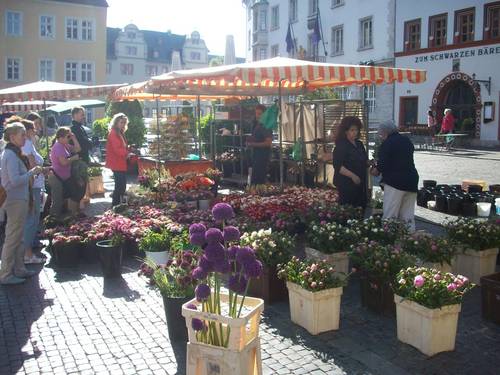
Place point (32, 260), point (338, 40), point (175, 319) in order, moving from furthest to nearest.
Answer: point (338, 40) < point (32, 260) < point (175, 319)

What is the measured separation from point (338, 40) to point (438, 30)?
357 inches

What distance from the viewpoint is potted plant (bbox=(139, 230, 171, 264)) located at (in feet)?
22.9

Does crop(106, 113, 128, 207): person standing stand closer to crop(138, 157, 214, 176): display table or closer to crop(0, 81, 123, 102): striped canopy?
crop(138, 157, 214, 176): display table

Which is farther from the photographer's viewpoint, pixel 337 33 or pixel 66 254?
pixel 337 33

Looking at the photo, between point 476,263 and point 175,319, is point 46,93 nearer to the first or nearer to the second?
point 175,319

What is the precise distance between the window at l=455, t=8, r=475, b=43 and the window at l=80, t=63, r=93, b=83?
29.9 m

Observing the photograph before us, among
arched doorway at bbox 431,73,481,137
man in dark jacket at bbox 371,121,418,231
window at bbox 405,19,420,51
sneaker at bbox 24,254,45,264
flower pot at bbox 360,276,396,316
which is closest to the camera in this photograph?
flower pot at bbox 360,276,396,316

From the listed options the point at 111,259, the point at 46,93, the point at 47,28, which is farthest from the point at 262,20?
the point at 111,259

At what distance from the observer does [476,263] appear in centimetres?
633

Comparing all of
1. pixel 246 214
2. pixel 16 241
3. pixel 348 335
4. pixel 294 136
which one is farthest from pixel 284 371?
pixel 294 136

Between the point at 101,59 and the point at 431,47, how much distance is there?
2815 centimetres

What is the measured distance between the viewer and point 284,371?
171 inches

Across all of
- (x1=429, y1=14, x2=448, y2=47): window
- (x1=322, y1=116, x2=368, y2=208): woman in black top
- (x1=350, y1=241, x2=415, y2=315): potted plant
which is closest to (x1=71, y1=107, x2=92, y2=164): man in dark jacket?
(x1=322, y1=116, x2=368, y2=208): woman in black top

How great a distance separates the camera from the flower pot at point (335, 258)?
631cm
